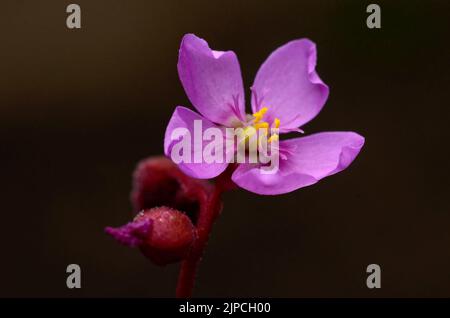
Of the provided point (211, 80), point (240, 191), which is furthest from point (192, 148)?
point (240, 191)

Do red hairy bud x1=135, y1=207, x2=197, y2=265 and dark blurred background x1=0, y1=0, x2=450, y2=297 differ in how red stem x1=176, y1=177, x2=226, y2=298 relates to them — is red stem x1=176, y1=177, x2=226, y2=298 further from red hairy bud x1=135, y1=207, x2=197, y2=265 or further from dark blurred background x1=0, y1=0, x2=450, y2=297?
dark blurred background x1=0, y1=0, x2=450, y2=297

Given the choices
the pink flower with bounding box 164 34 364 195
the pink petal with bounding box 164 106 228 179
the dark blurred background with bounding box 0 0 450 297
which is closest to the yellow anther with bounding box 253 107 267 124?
the pink flower with bounding box 164 34 364 195

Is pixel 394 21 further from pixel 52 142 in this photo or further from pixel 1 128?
pixel 1 128

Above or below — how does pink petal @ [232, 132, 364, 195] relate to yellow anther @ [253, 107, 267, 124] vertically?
below

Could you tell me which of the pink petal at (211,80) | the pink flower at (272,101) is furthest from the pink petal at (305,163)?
the pink petal at (211,80)

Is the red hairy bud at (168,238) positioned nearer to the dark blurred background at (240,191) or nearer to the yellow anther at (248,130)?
the yellow anther at (248,130)
